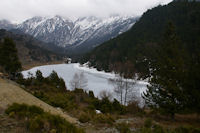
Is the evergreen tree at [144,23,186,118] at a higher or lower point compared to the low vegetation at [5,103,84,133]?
higher

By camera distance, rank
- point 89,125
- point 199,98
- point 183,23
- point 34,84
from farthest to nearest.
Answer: point 183,23 < point 34,84 < point 199,98 < point 89,125

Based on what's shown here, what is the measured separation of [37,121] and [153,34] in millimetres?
90218

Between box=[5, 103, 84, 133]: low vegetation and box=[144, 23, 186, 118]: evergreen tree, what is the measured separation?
895 centimetres

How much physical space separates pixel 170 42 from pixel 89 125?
9.03m

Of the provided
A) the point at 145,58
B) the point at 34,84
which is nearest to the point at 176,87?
the point at 34,84

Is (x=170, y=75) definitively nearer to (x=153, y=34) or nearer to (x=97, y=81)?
(x=97, y=81)

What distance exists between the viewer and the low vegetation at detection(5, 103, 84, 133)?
5.76 meters

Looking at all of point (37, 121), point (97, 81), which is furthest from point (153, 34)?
point (37, 121)

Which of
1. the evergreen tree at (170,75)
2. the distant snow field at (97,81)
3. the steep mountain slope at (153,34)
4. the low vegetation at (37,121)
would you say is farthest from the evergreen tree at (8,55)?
the steep mountain slope at (153,34)

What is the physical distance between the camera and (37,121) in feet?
19.4

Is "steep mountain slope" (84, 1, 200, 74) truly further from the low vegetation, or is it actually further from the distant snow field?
the low vegetation

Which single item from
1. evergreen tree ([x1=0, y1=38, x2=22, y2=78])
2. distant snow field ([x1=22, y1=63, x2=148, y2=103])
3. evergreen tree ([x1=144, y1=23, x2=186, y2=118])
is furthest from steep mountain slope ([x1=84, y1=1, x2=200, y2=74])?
evergreen tree ([x1=144, y1=23, x2=186, y2=118])

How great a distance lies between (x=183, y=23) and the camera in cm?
8288

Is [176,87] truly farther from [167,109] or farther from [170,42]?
[170,42]
